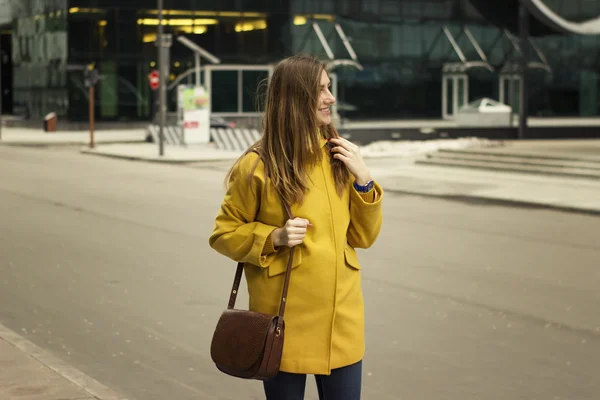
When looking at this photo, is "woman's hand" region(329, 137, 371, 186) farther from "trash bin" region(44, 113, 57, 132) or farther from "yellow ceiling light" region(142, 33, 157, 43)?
"yellow ceiling light" region(142, 33, 157, 43)

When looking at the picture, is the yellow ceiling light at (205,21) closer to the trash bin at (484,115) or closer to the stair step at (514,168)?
the trash bin at (484,115)

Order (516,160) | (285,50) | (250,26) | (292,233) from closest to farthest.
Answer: (292,233) < (516,160) < (285,50) < (250,26)

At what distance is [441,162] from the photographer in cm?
2764

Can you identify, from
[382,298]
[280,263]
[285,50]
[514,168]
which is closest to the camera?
[280,263]

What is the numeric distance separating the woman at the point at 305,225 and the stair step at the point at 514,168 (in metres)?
20.4

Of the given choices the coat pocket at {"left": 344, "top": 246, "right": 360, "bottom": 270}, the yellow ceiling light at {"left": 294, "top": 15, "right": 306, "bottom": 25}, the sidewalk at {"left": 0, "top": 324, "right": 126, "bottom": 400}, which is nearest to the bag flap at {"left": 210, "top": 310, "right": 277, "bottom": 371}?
the coat pocket at {"left": 344, "top": 246, "right": 360, "bottom": 270}

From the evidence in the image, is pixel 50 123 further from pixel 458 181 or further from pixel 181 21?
pixel 458 181

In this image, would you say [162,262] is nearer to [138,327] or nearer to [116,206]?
[138,327]

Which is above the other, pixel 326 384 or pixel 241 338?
pixel 241 338

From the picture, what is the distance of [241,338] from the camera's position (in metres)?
3.64

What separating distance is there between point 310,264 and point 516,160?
23296 mm

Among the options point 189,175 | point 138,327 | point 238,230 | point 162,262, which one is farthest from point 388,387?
point 189,175

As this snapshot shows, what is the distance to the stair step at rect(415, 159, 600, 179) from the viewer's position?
23.6 meters

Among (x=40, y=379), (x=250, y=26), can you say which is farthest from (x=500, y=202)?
(x=250, y=26)
